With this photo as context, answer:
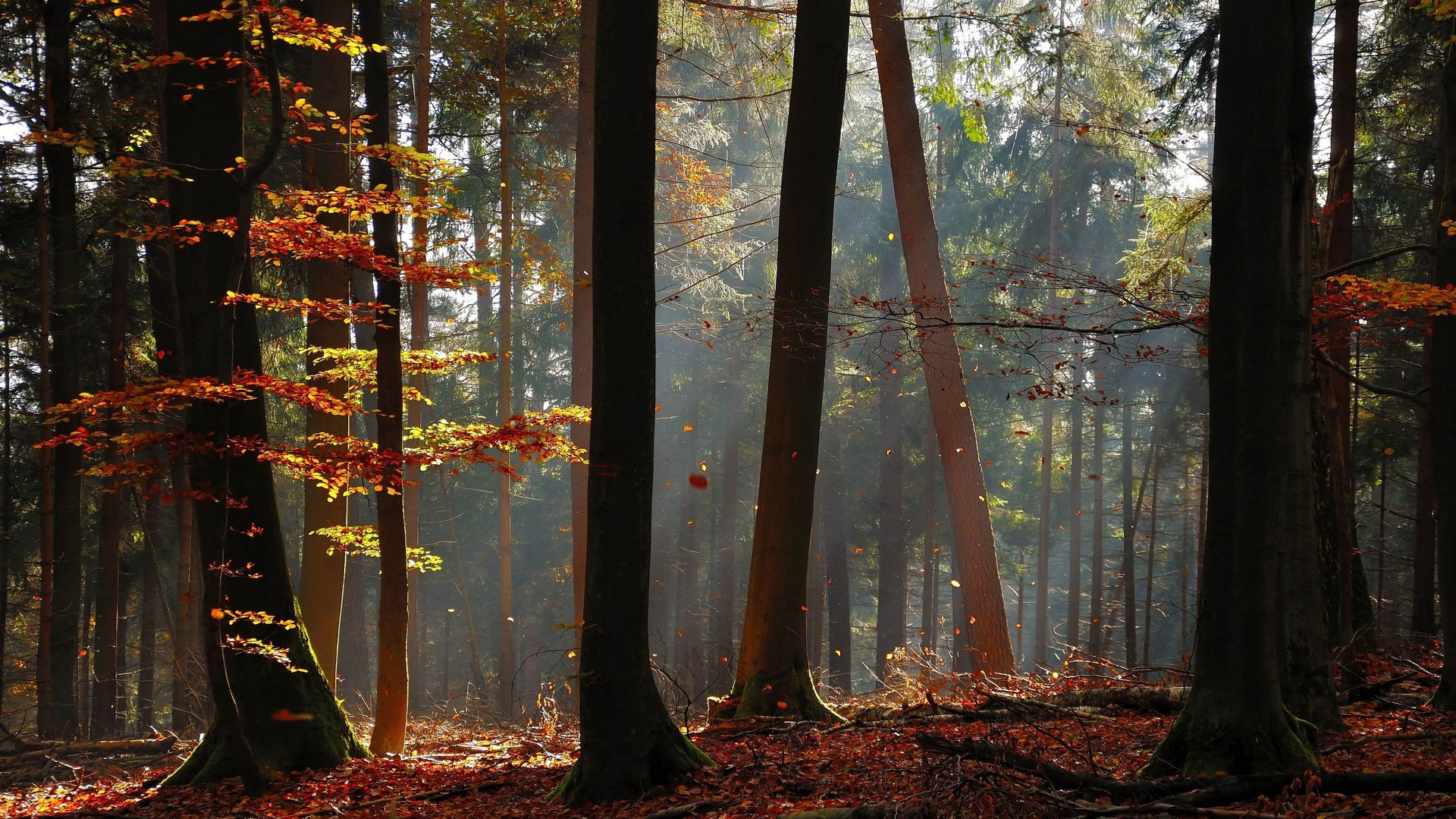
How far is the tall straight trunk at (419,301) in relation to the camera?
9.24 metres

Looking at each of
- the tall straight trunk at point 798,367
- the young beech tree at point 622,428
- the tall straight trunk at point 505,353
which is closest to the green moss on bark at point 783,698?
the tall straight trunk at point 798,367

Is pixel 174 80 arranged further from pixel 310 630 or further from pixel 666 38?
pixel 666 38

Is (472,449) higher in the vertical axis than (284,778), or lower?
higher

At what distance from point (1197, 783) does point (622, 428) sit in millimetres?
3357

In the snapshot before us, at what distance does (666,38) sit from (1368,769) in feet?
41.4

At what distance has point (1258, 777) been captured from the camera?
12.7 feet

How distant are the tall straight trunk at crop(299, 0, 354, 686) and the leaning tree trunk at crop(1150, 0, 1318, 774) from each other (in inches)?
326

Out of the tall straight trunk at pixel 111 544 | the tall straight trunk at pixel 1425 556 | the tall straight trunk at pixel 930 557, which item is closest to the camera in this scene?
the tall straight trunk at pixel 1425 556

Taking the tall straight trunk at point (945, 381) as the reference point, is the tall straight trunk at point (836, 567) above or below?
below

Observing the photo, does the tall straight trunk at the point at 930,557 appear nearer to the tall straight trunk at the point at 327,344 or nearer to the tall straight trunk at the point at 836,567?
the tall straight trunk at the point at 836,567

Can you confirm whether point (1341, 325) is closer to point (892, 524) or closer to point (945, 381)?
point (945, 381)

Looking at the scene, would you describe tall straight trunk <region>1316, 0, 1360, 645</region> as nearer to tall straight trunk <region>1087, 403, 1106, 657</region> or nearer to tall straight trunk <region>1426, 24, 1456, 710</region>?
tall straight trunk <region>1426, 24, 1456, 710</region>

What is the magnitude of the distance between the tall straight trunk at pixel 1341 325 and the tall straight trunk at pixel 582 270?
775 cm

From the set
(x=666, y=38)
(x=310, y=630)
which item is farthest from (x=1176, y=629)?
(x=310, y=630)
